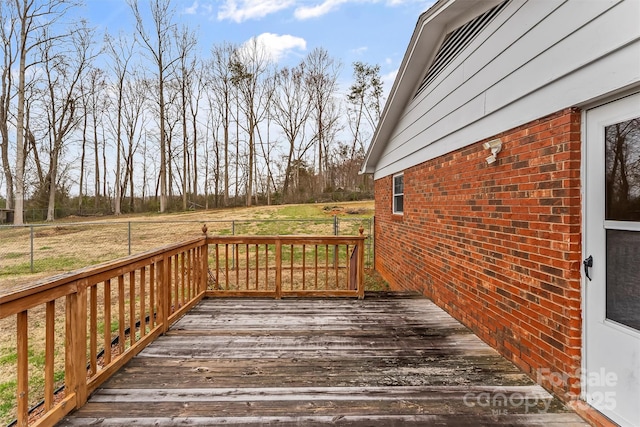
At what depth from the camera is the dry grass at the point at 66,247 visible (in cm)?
355

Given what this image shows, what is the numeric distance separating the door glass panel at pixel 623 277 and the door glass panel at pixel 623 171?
0.12 metres

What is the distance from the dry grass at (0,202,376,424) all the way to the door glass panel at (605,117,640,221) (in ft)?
15.1

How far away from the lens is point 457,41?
12.4ft

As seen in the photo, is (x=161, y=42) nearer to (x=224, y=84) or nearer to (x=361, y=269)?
(x=224, y=84)

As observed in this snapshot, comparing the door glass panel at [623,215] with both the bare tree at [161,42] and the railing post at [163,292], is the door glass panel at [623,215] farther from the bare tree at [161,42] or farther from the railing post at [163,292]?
the bare tree at [161,42]

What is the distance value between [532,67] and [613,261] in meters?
1.54

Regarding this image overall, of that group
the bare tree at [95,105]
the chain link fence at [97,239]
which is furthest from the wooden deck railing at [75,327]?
the bare tree at [95,105]

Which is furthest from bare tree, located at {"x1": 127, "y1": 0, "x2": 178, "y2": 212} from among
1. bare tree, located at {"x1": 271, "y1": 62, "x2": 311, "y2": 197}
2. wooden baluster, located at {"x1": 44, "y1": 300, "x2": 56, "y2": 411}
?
wooden baluster, located at {"x1": 44, "y1": 300, "x2": 56, "y2": 411}

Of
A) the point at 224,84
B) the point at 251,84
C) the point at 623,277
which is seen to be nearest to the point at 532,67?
the point at 623,277

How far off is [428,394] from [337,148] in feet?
77.6

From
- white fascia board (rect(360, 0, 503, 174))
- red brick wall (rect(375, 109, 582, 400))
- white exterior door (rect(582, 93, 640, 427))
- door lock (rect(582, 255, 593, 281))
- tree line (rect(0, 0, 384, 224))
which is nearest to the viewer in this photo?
white exterior door (rect(582, 93, 640, 427))

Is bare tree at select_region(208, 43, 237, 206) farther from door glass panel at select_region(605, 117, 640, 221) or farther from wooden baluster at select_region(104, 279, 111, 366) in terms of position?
door glass panel at select_region(605, 117, 640, 221)

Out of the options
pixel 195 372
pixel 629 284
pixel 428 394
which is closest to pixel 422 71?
pixel 629 284

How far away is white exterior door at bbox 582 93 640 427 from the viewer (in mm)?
1793
